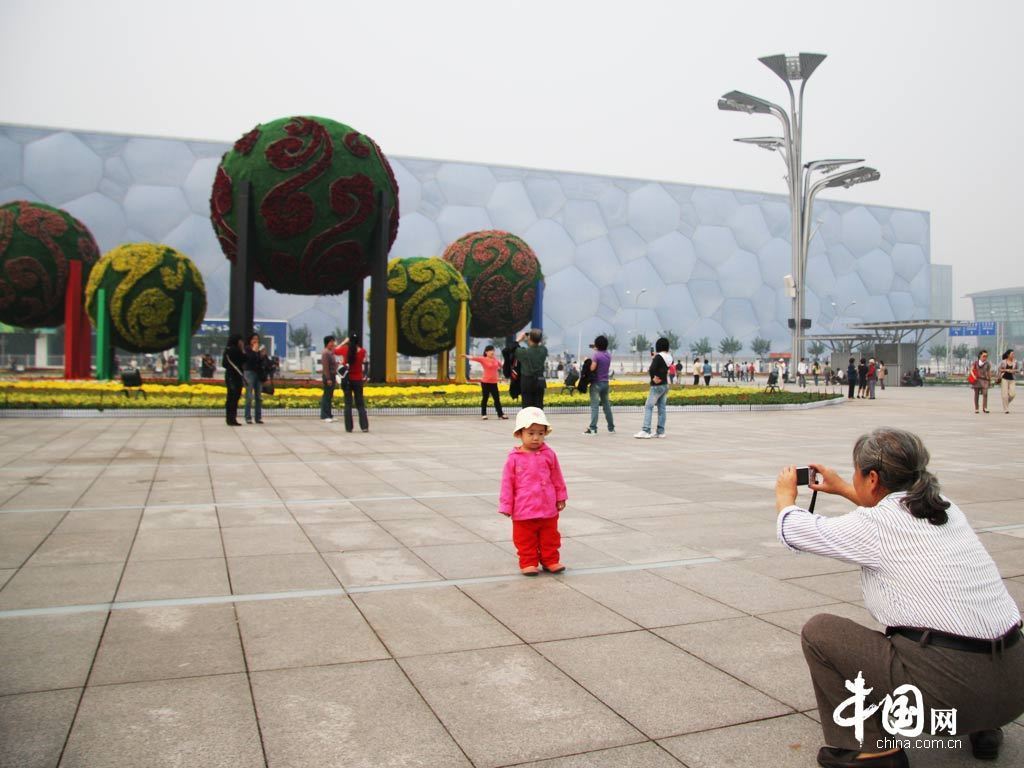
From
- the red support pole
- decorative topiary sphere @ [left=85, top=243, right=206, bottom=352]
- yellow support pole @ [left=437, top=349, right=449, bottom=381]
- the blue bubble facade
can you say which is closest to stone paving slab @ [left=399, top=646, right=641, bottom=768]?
decorative topiary sphere @ [left=85, top=243, right=206, bottom=352]

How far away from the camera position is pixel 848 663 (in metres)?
2.23

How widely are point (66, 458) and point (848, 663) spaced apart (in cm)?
826

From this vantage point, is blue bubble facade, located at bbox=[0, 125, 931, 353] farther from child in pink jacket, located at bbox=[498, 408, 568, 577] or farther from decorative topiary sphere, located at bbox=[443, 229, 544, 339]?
child in pink jacket, located at bbox=[498, 408, 568, 577]

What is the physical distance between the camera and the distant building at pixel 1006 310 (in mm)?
123963

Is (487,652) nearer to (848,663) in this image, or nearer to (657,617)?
(657,617)

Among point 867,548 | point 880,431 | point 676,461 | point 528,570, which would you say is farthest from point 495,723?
point 676,461

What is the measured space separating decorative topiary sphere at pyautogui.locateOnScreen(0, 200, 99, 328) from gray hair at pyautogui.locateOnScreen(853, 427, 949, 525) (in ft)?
73.2

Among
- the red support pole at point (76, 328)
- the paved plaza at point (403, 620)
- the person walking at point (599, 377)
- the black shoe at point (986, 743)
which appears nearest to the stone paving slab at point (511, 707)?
the paved plaza at point (403, 620)

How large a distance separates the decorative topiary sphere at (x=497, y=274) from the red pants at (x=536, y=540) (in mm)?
22233

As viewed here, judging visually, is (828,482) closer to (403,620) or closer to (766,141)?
(403,620)

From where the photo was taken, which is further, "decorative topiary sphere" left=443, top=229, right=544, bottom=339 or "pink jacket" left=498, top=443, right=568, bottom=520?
"decorative topiary sphere" left=443, top=229, right=544, bottom=339

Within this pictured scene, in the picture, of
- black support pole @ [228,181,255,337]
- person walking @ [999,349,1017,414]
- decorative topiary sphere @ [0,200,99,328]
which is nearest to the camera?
black support pole @ [228,181,255,337]
